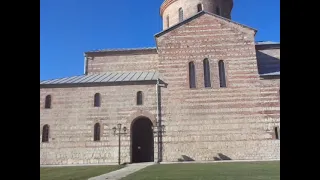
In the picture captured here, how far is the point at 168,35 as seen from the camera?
909 inches

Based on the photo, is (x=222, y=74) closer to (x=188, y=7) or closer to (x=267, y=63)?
(x=267, y=63)

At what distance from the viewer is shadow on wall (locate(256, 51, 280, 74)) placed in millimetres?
22925

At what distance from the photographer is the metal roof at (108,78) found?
22.6 meters

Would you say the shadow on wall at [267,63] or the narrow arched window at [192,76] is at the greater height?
the shadow on wall at [267,63]

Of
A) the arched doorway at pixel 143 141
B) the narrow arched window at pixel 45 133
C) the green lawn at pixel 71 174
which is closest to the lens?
the green lawn at pixel 71 174

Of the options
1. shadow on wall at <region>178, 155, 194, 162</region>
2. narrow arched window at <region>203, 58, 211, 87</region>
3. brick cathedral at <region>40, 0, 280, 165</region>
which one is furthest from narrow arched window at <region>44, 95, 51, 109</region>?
narrow arched window at <region>203, 58, 211, 87</region>

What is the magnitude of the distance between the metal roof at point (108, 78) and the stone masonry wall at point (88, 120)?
23.3 inches

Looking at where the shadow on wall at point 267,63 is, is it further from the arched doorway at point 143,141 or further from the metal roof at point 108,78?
the arched doorway at point 143,141

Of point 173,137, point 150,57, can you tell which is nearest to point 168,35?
point 150,57

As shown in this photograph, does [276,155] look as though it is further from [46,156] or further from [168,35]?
[46,156]

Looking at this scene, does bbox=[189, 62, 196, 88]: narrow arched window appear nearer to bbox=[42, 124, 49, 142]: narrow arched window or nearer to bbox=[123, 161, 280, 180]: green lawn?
bbox=[123, 161, 280, 180]: green lawn

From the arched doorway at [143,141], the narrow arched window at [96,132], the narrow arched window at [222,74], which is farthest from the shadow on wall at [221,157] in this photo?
the narrow arched window at [96,132]

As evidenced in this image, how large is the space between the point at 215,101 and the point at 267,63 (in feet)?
20.0
